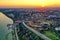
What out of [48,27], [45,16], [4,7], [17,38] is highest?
[4,7]

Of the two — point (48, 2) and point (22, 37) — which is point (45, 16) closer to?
point (48, 2)

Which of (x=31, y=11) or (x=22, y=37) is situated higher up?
(x=31, y=11)

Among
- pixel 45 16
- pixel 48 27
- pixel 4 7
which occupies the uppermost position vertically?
pixel 4 7

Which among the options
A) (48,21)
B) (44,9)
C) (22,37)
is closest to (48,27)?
(48,21)

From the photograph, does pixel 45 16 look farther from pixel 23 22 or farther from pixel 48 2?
pixel 23 22

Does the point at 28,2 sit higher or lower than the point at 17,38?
higher

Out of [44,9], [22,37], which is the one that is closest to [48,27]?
[44,9]

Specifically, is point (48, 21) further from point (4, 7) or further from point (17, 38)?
point (4, 7)

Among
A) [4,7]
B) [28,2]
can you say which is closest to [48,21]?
[28,2]
